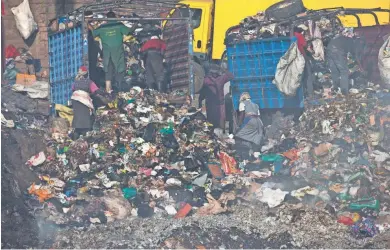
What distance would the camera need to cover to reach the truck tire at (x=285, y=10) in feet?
44.4

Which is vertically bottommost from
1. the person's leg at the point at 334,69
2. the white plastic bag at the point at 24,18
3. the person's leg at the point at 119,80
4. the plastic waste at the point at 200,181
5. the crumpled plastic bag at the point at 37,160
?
the plastic waste at the point at 200,181

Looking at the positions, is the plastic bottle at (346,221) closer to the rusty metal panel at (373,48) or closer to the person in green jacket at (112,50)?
the rusty metal panel at (373,48)

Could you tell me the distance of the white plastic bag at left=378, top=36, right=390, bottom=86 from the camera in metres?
12.5

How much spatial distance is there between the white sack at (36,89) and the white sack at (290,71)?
143 inches

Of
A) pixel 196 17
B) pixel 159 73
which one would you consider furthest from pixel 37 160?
pixel 196 17

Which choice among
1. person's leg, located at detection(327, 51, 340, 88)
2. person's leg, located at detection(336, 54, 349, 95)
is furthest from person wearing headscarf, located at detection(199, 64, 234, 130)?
person's leg, located at detection(336, 54, 349, 95)

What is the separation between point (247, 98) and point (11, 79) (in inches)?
148

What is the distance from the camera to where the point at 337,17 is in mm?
13445

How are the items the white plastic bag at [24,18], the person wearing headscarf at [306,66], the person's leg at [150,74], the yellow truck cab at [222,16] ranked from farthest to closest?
the white plastic bag at [24,18] → the yellow truck cab at [222,16] → the person's leg at [150,74] → the person wearing headscarf at [306,66]

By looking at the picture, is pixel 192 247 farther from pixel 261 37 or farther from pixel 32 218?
pixel 261 37

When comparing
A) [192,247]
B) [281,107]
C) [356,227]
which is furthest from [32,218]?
[281,107]

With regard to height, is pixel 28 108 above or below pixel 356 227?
above

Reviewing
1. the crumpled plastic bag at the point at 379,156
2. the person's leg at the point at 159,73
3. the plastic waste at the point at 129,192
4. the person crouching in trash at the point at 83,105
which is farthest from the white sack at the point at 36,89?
the crumpled plastic bag at the point at 379,156

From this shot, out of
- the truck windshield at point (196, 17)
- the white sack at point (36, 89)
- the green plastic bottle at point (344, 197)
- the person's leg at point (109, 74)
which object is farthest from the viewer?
the truck windshield at point (196, 17)
